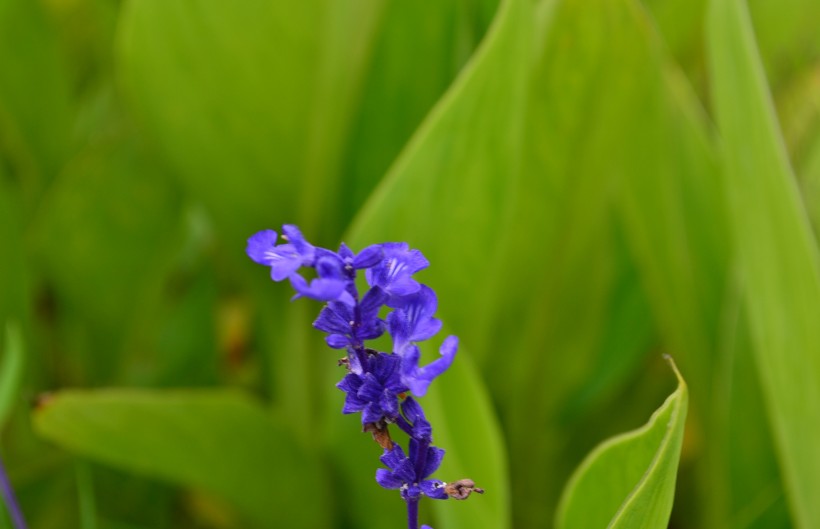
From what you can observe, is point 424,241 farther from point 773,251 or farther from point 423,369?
point 423,369

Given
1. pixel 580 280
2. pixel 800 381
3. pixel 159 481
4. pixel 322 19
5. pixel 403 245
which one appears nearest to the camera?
pixel 403 245

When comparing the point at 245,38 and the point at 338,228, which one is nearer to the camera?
the point at 245,38

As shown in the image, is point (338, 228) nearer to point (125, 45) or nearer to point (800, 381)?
point (125, 45)

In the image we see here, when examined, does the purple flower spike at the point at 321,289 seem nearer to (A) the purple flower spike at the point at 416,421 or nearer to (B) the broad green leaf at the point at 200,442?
(A) the purple flower spike at the point at 416,421

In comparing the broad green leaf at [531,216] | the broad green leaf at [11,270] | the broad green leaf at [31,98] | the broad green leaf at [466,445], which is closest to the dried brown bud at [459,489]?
the broad green leaf at [466,445]

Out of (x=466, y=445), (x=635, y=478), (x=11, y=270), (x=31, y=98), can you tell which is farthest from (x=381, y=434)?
(x=31, y=98)

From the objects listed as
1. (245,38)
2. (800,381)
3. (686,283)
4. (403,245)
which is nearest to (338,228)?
(245,38)
